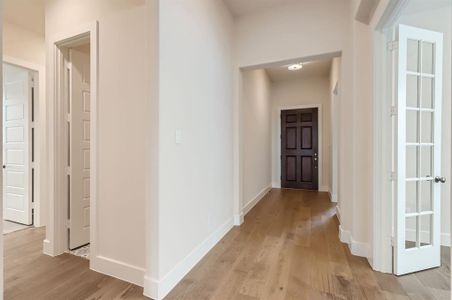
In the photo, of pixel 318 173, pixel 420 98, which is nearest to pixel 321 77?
pixel 318 173

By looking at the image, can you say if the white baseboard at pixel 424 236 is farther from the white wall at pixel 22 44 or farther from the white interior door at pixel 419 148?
the white wall at pixel 22 44

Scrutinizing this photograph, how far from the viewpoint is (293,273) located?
82.7 inches

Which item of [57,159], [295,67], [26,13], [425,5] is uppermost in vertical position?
[295,67]

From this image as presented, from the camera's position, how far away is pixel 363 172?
243 cm

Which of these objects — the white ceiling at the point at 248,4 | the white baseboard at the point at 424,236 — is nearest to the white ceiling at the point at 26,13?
the white ceiling at the point at 248,4

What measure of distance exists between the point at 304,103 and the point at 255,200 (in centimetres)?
311

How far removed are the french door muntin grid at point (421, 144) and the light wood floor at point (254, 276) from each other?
428 mm

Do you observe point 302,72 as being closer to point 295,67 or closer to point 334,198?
point 295,67

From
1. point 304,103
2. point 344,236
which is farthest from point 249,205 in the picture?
point 304,103

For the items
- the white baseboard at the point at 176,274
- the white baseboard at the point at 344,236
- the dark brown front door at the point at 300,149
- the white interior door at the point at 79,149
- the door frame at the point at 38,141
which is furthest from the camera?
the dark brown front door at the point at 300,149

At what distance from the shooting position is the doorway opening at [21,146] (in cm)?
335

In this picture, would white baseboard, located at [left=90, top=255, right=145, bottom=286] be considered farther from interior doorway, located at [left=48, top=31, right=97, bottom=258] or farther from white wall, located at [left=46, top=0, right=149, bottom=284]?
interior doorway, located at [left=48, top=31, right=97, bottom=258]

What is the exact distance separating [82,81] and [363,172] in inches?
131

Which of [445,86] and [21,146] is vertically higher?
[445,86]
